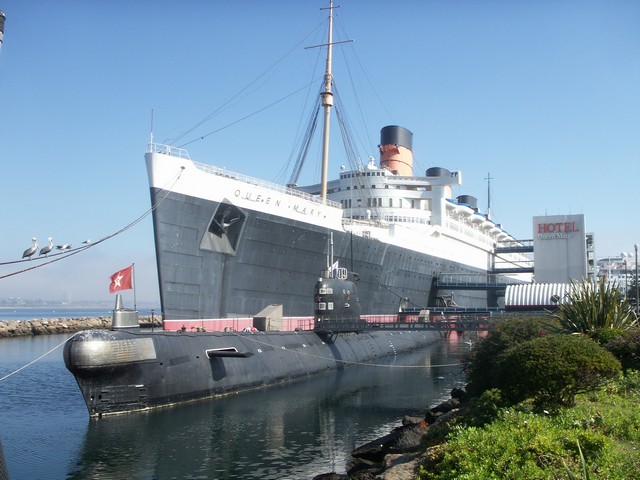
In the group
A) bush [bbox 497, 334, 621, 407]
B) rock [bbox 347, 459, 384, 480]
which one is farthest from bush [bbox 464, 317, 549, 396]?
bush [bbox 497, 334, 621, 407]

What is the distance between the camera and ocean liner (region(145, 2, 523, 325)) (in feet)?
81.3

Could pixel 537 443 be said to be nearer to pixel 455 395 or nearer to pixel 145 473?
pixel 145 473

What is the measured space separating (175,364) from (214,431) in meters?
3.86

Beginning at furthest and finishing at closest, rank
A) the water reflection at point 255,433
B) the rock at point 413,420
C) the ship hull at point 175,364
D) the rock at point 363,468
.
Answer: the ship hull at point 175,364 → the rock at point 413,420 → the water reflection at point 255,433 → the rock at point 363,468

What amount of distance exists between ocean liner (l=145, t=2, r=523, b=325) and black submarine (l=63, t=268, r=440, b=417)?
1991mm

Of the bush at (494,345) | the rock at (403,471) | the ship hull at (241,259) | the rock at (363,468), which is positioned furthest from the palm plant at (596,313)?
the ship hull at (241,259)

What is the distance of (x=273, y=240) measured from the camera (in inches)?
1136

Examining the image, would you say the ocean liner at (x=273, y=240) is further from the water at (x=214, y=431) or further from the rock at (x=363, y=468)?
the rock at (x=363, y=468)

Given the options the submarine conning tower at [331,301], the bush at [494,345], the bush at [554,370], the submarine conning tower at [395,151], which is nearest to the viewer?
the bush at [554,370]

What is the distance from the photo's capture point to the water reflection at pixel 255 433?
14023 mm

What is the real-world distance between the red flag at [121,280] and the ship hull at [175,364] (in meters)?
1.39

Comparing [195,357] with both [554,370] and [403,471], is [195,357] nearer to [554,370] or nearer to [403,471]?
[403,471]

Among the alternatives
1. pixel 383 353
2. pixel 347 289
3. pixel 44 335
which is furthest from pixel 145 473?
pixel 44 335

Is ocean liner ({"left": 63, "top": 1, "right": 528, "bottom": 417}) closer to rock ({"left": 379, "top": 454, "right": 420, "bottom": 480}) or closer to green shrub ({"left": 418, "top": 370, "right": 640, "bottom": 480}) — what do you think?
rock ({"left": 379, "top": 454, "right": 420, "bottom": 480})
